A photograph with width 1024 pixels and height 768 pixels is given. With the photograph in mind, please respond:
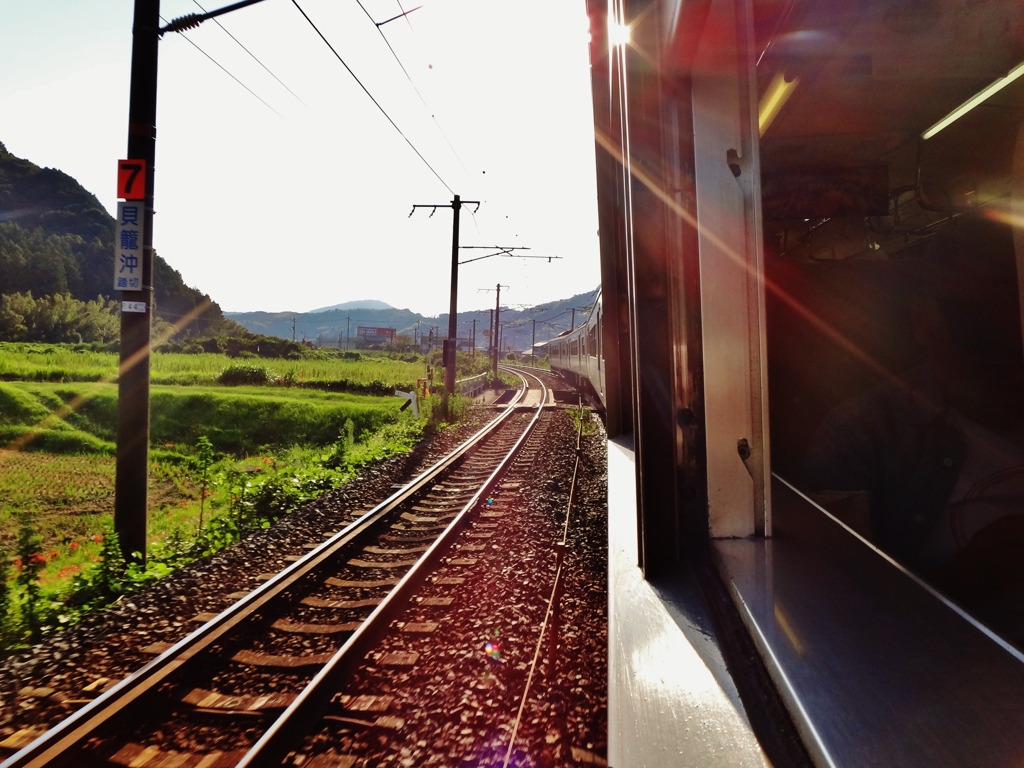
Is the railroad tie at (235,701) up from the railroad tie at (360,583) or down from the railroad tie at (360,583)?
down

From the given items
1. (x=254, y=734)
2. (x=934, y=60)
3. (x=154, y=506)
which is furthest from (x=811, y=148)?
(x=154, y=506)

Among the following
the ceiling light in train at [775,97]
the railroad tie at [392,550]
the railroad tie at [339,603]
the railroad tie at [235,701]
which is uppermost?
the ceiling light in train at [775,97]

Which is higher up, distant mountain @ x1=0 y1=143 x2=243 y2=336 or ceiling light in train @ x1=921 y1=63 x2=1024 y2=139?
distant mountain @ x1=0 y1=143 x2=243 y2=336

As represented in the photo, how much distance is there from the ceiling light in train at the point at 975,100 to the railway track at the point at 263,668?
4.06 meters

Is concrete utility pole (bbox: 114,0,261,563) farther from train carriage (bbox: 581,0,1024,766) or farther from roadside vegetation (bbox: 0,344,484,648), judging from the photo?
train carriage (bbox: 581,0,1024,766)

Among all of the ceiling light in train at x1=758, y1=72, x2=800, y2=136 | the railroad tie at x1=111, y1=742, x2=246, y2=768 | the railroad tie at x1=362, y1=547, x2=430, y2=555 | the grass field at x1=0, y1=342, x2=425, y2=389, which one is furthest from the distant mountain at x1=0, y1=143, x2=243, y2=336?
the ceiling light in train at x1=758, y1=72, x2=800, y2=136

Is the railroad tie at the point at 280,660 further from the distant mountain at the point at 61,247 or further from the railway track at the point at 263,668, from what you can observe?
the distant mountain at the point at 61,247

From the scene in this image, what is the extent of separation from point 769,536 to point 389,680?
91.9 inches

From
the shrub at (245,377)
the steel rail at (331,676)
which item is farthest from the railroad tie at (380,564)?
the shrub at (245,377)

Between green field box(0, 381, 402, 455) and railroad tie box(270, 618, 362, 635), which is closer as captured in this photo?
railroad tie box(270, 618, 362, 635)

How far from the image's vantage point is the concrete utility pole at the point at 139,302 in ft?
17.3

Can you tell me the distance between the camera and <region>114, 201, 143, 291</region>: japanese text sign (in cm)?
522

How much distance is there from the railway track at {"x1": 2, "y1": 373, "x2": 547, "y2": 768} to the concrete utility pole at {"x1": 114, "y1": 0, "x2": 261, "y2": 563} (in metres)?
1.73

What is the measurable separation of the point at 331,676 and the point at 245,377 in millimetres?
32365
